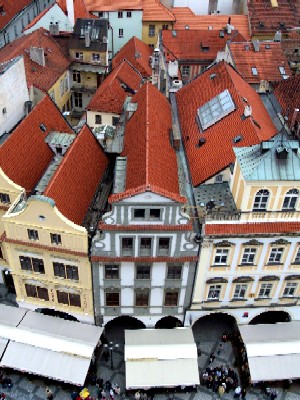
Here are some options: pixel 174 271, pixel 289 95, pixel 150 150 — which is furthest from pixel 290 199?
pixel 289 95

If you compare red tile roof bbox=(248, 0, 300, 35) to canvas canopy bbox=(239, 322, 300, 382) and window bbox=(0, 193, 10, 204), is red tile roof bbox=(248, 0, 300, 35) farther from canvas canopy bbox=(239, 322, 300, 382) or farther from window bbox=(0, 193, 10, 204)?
window bbox=(0, 193, 10, 204)

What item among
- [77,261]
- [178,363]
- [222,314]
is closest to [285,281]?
[222,314]

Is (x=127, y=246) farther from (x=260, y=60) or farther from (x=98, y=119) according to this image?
(x=260, y=60)

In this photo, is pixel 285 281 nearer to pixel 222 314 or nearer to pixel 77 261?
pixel 222 314

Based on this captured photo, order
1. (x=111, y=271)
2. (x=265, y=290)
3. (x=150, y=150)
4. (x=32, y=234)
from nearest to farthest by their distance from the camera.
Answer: (x=32, y=234) → (x=150, y=150) → (x=111, y=271) → (x=265, y=290)

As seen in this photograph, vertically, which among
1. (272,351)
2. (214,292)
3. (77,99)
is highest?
(77,99)

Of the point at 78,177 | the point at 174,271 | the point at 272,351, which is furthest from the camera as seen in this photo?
the point at 272,351
